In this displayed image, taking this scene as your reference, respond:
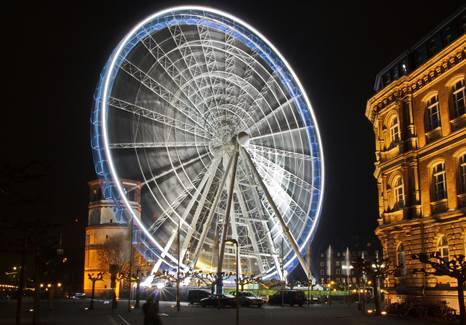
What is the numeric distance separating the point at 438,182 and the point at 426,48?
9.29m

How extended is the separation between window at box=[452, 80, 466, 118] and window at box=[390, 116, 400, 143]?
20.4 feet

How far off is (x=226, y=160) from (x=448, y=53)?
22.4 metres

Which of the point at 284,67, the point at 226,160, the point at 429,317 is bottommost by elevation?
the point at 429,317

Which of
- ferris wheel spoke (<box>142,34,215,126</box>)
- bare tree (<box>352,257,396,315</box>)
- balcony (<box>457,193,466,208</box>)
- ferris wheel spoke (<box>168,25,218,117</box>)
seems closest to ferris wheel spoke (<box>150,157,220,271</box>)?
ferris wheel spoke (<box>142,34,215,126</box>)

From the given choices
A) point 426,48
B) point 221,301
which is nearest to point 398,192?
point 426,48

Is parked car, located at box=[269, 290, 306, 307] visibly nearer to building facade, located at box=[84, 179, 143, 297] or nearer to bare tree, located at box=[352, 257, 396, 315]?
bare tree, located at box=[352, 257, 396, 315]

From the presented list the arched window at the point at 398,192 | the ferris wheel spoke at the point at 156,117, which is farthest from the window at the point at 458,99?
the ferris wheel spoke at the point at 156,117

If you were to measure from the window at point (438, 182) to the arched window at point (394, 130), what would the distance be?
4827 mm

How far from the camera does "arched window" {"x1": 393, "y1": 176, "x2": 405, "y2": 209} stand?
4156 cm

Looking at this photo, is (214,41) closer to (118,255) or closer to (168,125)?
(168,125)

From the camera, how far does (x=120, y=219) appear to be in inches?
1684

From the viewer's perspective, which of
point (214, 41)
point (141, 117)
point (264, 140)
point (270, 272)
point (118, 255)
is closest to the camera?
point (141, 117)

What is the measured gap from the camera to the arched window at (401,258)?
40425mm

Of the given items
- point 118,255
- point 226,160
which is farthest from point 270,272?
point 118,255
